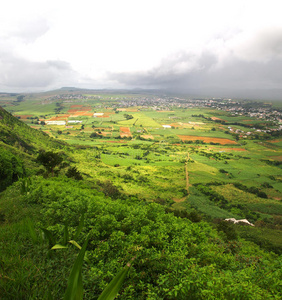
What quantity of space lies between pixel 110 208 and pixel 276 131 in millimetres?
112591

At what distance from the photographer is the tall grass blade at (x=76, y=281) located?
194cm

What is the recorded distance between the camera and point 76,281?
201 cm

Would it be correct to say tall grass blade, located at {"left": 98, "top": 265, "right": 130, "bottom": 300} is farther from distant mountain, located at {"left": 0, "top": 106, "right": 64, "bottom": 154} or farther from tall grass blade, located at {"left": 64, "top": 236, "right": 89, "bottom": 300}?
distant mountain, located at {"left": 0, "top": 106, "right": 64, "bottom": 154}

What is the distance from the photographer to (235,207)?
32250mm

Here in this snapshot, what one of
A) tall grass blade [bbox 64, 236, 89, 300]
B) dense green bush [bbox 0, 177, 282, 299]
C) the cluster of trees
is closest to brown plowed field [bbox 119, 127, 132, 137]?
the cluster of trees

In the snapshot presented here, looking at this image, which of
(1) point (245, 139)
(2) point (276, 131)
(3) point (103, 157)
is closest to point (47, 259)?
(3) point (103, 157)

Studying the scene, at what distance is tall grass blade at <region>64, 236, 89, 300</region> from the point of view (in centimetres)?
194

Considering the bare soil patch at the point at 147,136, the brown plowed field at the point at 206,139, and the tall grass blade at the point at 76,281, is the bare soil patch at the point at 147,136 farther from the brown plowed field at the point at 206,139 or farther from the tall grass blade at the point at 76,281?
the tall grass blade at the point at 76,281

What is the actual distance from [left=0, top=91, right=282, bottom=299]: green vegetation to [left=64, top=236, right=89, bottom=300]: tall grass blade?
→ 0.04 ft

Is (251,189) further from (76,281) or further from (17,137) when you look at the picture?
(17,137)

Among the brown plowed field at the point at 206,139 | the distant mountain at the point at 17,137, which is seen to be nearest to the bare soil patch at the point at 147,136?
the brown plowed field at the point at 206,139

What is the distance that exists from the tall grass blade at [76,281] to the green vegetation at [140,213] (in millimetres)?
13

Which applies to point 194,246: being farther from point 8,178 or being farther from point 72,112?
point 72,112

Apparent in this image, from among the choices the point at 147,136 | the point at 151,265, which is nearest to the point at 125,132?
the point at 147,136
